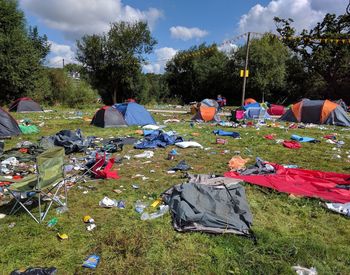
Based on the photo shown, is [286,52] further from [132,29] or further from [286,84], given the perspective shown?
[132,29]

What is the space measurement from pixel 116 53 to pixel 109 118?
1907 cm

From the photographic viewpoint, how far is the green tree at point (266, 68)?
3033cm

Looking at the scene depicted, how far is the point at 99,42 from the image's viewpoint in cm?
3056

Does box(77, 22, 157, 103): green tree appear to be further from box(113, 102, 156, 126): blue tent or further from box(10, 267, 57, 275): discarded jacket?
box(10, 267, 57, 275): discarded jacket

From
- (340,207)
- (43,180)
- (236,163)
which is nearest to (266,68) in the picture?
(236,163)

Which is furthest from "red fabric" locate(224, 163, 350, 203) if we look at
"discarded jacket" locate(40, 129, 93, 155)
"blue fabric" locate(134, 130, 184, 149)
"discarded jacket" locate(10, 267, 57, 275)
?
"discarded jacket" locate(40, 129, 93, 155)

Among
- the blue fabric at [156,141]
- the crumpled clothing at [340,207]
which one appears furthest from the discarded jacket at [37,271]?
the blue fabric at [156,141]

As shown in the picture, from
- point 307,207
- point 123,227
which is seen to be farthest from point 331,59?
point 123,227

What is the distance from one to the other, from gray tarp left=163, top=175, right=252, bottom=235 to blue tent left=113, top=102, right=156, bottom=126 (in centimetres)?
936

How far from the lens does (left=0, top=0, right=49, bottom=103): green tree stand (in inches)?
899

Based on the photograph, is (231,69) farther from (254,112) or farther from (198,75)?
(254,112)

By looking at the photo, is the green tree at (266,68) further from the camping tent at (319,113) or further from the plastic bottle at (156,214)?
the plastic bottle at (156,214)

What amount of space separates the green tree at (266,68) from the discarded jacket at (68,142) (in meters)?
24.3

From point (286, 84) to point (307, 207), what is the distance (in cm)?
2982
